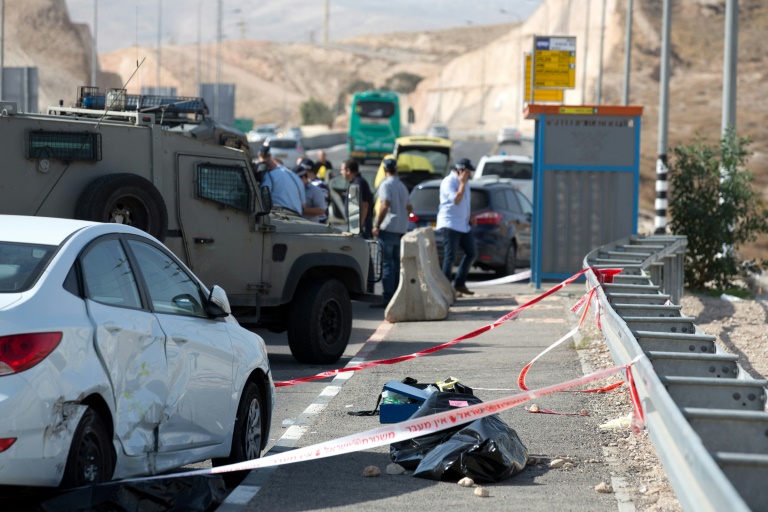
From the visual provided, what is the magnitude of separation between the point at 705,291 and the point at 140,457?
14.2 m

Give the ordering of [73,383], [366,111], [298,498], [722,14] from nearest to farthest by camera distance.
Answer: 1. [73,383]
2. [298,498]
3. [366,111]
4. [722,14]

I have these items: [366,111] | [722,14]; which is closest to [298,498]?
[366,111]

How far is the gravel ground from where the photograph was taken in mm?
6574

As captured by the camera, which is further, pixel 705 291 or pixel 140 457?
pixel 705 291

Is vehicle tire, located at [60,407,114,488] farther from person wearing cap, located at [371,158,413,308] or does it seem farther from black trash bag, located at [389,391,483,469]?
person wearing cap, located at [371,158,413,308]

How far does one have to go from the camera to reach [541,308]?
54.0 feet

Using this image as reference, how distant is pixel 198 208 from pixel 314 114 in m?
147

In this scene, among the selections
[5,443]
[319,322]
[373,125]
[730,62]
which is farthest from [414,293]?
[373,125]

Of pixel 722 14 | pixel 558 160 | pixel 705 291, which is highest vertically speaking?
pixel 722 14

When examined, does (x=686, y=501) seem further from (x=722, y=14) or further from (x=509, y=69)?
(x=509, y=69)

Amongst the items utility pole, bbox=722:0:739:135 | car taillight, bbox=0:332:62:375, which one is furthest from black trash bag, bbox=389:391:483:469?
utility pole, bbox=722:0:739:135

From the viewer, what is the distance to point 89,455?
17.9 ft

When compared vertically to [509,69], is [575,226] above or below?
below

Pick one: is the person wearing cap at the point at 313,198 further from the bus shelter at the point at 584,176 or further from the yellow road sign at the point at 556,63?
the yellow road sign at the point at 556,63
